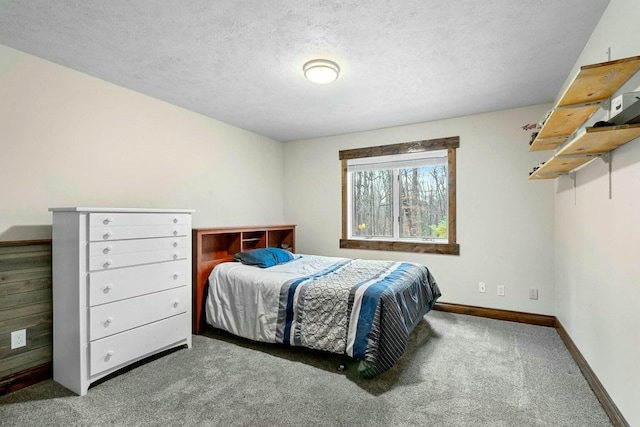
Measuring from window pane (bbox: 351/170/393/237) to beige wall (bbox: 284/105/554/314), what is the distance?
0.40 metres

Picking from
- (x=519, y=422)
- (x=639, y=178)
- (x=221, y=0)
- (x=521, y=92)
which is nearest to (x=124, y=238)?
(x=221, y=0)

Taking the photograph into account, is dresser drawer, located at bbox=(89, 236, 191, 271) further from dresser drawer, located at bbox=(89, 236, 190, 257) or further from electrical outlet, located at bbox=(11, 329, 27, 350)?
electrical outlet, located at bbox=(11, 329, 27, 350)

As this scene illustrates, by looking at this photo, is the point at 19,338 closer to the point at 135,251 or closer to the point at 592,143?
the point at 135,251

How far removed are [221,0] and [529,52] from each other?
2.21 m

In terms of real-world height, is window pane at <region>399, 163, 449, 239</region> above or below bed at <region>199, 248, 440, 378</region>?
above

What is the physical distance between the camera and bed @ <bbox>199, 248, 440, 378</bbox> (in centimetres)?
222

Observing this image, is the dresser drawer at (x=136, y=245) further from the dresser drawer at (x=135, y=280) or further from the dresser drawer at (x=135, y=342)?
the dresser drawer at (x=135, y=342)

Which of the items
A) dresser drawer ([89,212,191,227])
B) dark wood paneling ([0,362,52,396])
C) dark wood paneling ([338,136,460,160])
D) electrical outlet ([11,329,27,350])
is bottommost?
dark wood paneling ([0,362,52,396])

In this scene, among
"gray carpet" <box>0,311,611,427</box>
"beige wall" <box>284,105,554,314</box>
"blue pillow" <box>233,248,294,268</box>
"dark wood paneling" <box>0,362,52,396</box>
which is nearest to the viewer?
"gray carpet" <box>0,311,611,427</box>

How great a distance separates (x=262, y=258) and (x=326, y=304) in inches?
43.3

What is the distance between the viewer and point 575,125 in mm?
2234

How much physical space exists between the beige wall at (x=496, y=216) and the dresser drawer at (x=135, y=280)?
2605 millimetres

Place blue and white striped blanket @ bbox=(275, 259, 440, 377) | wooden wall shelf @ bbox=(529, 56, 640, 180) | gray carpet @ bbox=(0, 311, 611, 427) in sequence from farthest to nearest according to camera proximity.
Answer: blue and white striped blanket @ bbox=(275, 259, 440, 377)
gray carpet @ bbox=(0, 311, 611, 427)
wooden wall shelf @ bbox=(529, 56, 640, 180)

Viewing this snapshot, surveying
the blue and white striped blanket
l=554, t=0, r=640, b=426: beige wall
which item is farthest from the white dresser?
l=554, t=0, r=640, b=426: beige wall
